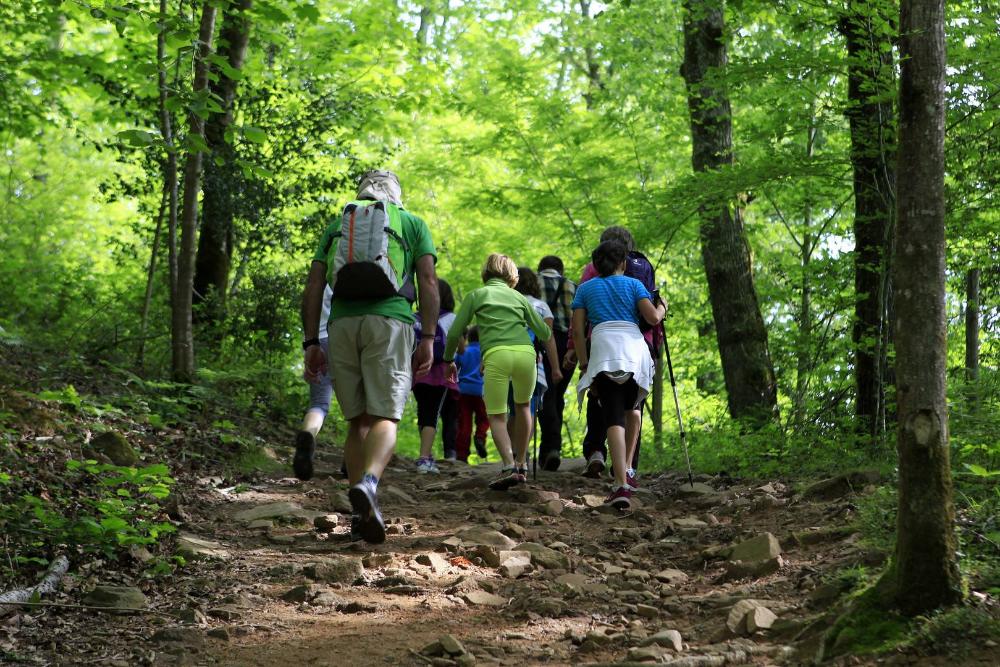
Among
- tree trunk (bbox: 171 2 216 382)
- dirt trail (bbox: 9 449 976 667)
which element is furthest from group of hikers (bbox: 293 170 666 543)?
tree trunk (bbox: 171 2 216 382)

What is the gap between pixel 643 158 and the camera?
15.5 meters

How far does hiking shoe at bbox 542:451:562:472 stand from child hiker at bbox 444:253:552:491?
1639mm

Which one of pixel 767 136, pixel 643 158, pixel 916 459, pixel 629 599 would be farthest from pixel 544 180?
pixel 916 459

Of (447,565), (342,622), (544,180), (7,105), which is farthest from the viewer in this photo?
(544,180)

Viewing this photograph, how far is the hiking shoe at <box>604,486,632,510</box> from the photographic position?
6.96m

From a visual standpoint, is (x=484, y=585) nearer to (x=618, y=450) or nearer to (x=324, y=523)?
(x=324, y=523)

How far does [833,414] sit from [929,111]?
631 cm

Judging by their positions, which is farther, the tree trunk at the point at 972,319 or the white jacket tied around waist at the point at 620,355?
the tree trunk at the point at 972,319

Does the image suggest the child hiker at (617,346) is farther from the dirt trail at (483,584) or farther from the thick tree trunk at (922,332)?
the thick tree trunk at (922,332)

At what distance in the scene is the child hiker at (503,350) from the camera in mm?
7621

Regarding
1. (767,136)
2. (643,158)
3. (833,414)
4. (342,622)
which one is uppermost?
(643,158)

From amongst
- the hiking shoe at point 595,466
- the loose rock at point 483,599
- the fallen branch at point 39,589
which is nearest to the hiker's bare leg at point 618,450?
the hiking shoe at point 595,466

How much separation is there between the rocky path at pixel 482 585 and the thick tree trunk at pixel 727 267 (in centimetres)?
410

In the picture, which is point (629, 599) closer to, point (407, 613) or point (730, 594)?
point (730, 594)
